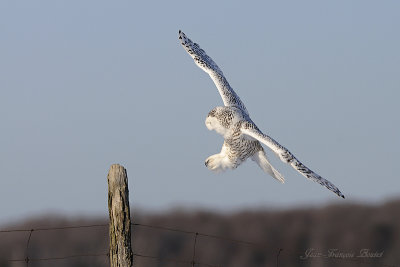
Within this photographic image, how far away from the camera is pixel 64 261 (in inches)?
709

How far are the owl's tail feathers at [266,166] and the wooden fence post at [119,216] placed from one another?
378cm

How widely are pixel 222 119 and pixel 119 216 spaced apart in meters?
3.39

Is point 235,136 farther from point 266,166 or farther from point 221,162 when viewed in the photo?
point 266,166

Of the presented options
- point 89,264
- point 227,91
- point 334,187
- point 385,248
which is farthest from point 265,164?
point 385,248

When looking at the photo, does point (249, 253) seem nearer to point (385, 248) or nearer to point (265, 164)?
point (385, 248)

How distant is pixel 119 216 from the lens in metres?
7.83

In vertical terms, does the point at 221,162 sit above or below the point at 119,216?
above

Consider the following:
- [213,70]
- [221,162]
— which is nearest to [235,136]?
[221,162]

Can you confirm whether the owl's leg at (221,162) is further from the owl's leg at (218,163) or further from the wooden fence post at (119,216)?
the wooden fence post at (119,216)

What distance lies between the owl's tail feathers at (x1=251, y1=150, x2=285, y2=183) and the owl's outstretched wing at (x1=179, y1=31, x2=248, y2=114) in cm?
68

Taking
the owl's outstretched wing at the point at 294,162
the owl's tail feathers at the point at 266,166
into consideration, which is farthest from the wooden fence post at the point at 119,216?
the owl's tail feathers at the point at 266,166

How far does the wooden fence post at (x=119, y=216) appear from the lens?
307 inches

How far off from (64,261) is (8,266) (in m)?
1.24

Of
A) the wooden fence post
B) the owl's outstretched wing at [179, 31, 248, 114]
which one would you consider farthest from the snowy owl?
the wooden fence post
